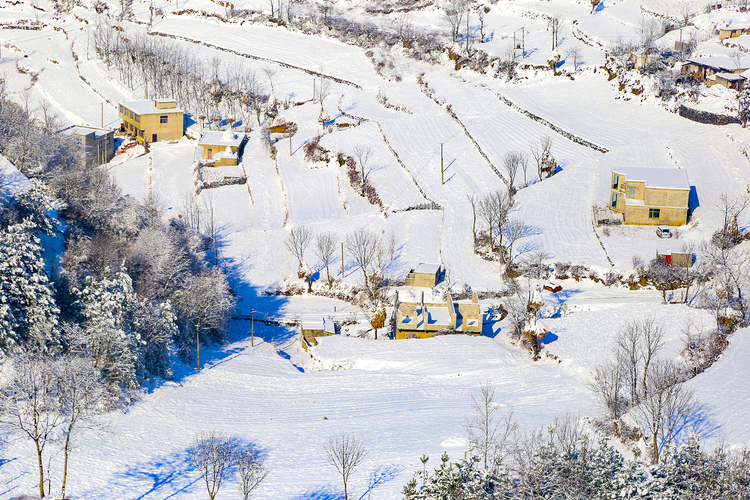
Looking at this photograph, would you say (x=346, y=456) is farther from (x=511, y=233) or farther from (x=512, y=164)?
(x=512, y=164)

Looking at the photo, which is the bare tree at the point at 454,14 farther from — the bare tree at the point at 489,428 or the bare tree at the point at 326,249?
the bare tree at the point at 489,428

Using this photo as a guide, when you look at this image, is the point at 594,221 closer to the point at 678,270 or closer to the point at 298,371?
the point at 678,270

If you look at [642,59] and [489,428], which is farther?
[642,59]

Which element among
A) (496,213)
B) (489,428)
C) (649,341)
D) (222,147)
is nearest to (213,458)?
(489,428)

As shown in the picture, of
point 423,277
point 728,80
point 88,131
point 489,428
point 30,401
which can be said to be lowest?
point 489,428

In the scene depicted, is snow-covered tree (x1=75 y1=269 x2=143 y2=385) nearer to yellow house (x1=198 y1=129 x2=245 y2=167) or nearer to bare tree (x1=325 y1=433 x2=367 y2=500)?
bare tree (x1=325 y1=433 x2=367 y2=500)

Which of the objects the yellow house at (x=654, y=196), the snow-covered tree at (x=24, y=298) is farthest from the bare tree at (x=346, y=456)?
the yellow house at (x=654, y=196)
